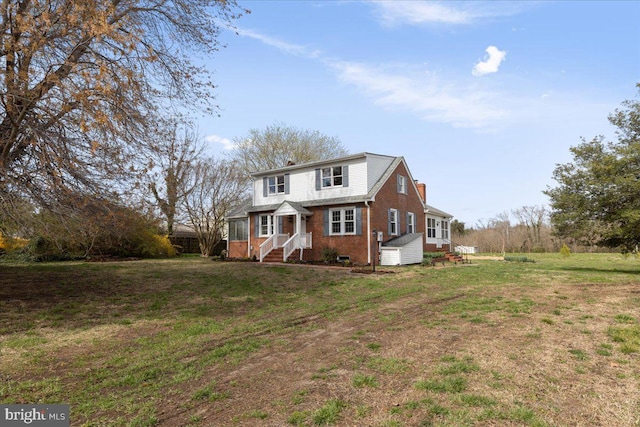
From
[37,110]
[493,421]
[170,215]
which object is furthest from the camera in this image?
[170,215]

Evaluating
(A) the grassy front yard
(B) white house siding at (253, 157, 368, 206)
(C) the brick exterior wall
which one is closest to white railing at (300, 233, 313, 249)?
(C) the brick exterior wall

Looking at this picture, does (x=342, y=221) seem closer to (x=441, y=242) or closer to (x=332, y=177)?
(x=332, y=177)

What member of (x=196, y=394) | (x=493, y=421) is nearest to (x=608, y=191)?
(x=493, y=421)

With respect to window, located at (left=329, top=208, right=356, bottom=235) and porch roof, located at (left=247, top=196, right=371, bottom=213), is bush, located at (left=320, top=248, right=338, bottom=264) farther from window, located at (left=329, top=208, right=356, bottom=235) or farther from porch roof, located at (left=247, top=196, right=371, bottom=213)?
porch roof, located at (left=247, top=196, right=371, bottom=213)

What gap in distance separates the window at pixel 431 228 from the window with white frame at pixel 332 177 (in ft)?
29.5

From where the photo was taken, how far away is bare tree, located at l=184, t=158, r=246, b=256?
3131cm

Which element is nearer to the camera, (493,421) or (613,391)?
(493,421)

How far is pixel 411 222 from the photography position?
963 inches

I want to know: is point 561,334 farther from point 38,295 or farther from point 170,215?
point 170,215

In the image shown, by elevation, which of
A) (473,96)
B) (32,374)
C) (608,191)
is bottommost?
(32,374)

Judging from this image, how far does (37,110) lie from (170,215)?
23.0 m

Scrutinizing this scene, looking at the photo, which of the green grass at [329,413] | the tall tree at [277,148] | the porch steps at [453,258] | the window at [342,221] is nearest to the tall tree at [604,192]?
the porch steps at [453,258]

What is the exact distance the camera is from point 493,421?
3504 millimetres

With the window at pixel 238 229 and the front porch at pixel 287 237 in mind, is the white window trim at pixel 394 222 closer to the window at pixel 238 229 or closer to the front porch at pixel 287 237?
the front porch at pixel 287 237
